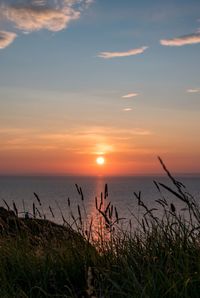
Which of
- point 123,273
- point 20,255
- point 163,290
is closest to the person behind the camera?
point 163,290

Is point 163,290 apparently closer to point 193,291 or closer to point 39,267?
point 193,291

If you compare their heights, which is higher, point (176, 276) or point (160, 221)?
point (160, 221)

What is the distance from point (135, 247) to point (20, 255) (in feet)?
5.03

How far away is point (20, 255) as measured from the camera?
6613mm

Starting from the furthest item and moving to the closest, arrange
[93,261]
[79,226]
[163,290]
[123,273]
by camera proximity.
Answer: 1. [79,226]
2. [93,261]
3. [123,273]
4. [163,290]

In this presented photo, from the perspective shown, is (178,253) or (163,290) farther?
(178,253)

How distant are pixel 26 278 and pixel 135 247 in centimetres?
137

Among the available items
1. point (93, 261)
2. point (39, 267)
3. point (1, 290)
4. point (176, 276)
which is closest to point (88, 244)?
point (93, 261)

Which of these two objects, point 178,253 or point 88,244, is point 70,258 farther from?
point 178,253

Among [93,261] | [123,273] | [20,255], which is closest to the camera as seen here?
[123,273]

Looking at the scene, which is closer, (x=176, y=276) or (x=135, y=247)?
(x=176, y=276)

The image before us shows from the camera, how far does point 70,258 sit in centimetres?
633

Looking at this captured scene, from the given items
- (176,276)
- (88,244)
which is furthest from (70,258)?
(176,276)

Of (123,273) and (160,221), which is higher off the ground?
(160,221)
